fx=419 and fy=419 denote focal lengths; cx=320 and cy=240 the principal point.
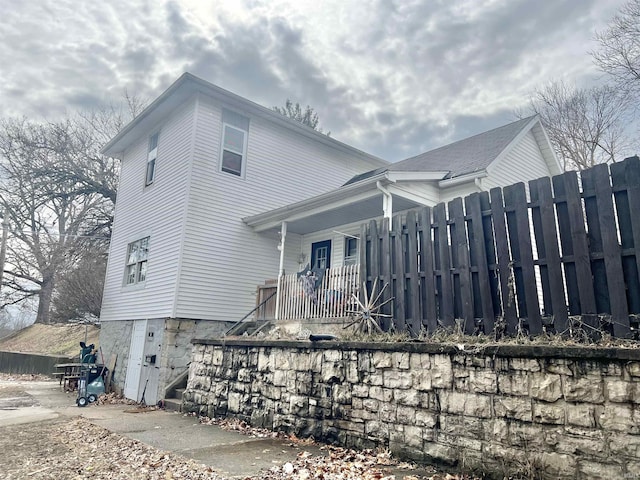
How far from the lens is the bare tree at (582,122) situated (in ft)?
57.5

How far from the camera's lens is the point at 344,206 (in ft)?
30.1

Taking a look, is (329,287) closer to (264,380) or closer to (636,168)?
(264,380)

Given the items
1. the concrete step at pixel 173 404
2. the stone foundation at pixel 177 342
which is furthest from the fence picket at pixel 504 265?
the stone foundation at pixel 177 342

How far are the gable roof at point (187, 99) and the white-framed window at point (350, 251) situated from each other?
4.07m

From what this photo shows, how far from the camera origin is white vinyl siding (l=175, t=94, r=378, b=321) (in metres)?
10.5

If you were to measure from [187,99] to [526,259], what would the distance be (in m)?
9.89

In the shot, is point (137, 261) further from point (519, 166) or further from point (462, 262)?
point (519, 166)

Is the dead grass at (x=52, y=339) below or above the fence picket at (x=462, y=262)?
below

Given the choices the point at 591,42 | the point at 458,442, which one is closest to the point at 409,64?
the point at 591,42

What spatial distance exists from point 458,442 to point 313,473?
144cm

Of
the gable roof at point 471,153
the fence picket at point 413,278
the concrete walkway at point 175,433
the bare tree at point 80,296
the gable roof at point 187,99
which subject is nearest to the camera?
the concrete walkway at point 175,433

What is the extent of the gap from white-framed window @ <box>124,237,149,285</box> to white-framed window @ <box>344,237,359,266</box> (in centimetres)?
567

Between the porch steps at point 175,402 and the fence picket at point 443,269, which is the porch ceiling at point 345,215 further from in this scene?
the porch steps at point 175,402

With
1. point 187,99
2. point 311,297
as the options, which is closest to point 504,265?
point 311,297
